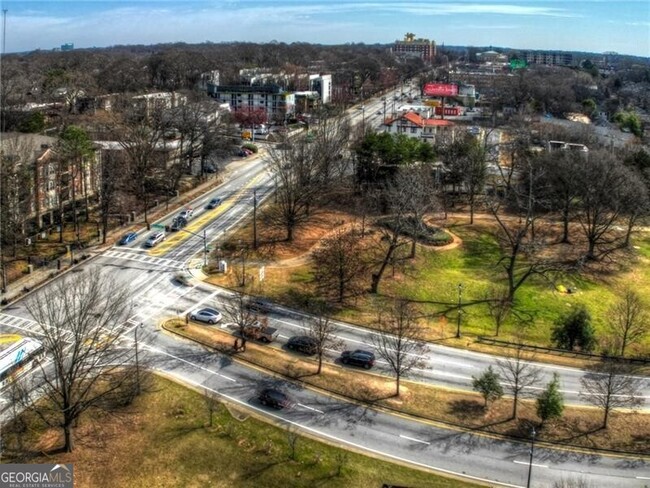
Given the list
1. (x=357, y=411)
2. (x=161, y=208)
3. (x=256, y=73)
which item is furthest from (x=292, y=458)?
(x=256, y=73)

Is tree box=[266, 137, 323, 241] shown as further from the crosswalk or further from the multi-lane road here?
the crosswalk

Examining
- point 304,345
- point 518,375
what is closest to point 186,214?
point 304,345

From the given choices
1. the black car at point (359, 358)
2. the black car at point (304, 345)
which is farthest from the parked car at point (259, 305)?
the black car at point (359, 358)

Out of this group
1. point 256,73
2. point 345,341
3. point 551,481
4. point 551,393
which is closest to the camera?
point 551,481

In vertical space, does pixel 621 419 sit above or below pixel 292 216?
below

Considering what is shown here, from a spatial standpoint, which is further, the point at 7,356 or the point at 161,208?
the point at 161,208

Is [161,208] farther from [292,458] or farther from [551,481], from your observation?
[551,481]

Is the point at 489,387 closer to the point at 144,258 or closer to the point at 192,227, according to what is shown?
the point at 144,258

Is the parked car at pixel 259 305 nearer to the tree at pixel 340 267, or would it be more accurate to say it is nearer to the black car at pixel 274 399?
the tree at pixel 340 267
